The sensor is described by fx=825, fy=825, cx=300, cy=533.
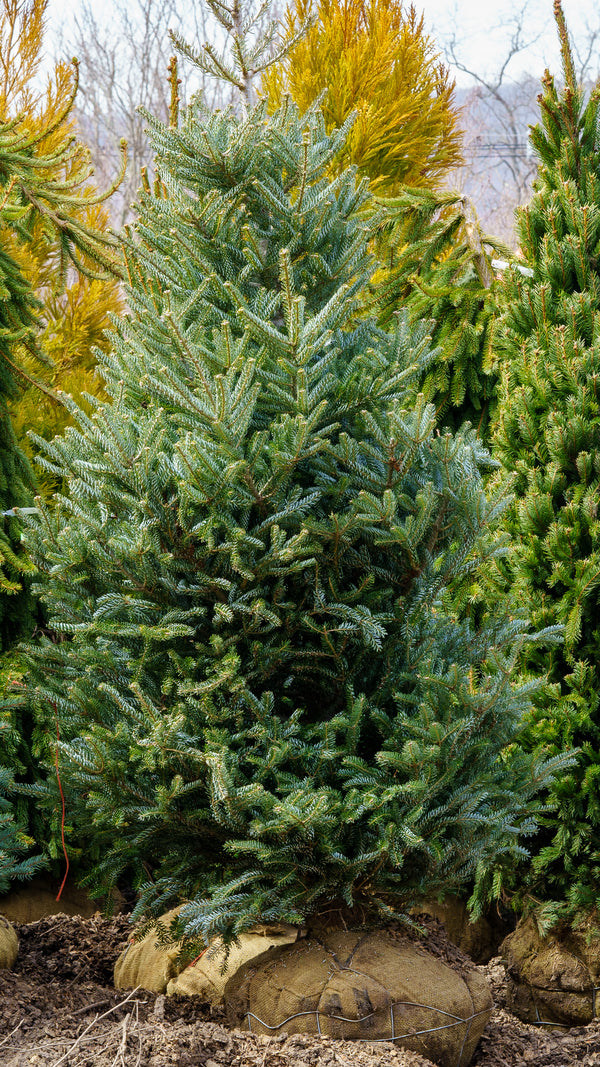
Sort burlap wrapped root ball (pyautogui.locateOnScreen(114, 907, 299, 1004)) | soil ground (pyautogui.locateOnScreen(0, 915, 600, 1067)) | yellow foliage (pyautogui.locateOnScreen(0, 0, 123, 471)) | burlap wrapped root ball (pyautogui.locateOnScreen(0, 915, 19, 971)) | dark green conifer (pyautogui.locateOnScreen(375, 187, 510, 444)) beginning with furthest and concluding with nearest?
dark green conifer (pyautogui.locateOnScreen(375, 187, 510, 444)) → yellow foliage (pyautogui.locateOnScreen(0, 0, 123, 471)) → burlap wrapped root ball (pyautogui.locateOnScreen(0, 915, 19, 971)) → burlap wrapped root ball (pyautogui.locateOnScreen(114, 907, 299, 1004)) → soil ground (pyautogui.locateOnScreen(0, 915, 600, 1067))

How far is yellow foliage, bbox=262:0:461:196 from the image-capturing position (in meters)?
6.57

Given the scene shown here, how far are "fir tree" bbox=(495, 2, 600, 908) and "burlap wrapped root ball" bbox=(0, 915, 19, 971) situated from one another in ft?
7.45

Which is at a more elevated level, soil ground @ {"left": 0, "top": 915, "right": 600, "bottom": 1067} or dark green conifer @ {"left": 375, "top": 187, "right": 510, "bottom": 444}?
dark green conifer @ {"left": 375, "top": 187, "right": 510, "bottom": 444}

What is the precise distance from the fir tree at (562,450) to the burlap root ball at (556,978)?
0.20m

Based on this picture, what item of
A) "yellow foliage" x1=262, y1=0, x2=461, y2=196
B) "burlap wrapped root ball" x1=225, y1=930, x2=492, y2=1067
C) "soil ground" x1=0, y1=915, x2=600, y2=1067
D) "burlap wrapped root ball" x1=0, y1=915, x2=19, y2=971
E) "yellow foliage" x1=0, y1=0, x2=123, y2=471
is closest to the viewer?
"soil ground" x1=0, y1=915, x2=600, y2=1067

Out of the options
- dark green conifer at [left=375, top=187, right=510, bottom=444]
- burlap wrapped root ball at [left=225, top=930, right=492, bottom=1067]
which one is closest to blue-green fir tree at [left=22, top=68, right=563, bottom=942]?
burlap wrapped root ball at [left=225, top=930, right=492, bottom=1067]

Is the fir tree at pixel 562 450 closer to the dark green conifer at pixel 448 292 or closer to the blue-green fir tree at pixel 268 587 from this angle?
the blue-green fir tree at pixel 268 587

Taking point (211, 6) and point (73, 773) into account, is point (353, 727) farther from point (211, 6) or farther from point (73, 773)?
point (211, 6)

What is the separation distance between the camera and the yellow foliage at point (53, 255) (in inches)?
182

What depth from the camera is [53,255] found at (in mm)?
6488

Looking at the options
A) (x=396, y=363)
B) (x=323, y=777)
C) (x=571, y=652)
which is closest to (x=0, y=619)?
(x=323, y=777)

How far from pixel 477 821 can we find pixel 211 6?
11.4 feet

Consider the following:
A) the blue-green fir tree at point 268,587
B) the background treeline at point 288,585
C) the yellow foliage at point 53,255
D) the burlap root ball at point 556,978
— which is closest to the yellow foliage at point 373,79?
the yellow foliage at point 53,255

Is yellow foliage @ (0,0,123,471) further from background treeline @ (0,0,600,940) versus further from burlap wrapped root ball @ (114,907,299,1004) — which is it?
burlap wrapped root ball @ (114,907,299,1004)
